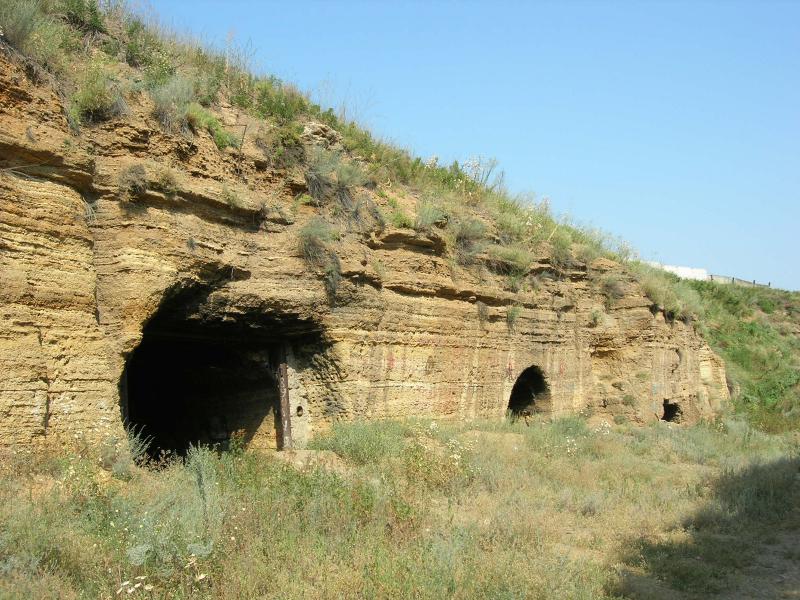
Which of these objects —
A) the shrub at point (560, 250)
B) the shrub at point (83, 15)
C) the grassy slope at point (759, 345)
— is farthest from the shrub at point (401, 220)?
the grassy slope at point (759, 345)

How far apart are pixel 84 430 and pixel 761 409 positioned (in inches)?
825

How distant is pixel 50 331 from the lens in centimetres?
686

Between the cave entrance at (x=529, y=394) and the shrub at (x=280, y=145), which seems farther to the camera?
the cave entrance at (x=529, y=394)

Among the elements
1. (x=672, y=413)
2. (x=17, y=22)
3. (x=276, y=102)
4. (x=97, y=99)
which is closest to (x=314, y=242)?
(x=276, y=102)

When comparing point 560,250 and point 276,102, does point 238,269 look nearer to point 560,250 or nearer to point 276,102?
point 276,102

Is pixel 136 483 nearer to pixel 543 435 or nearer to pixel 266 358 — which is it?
pixel 266 358

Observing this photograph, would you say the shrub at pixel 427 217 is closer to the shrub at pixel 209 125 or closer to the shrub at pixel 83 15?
the shrub at pixel 209 125

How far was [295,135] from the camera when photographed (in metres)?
10.6

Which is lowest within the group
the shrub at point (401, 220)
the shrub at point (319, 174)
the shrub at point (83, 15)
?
the shrub at point (401, 220)

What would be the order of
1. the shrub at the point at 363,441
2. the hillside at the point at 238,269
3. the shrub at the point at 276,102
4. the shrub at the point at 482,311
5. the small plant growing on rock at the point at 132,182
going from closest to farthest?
1. the hillside at the point at 238,269
2. the small plant growing on rock at the point at 132,182
3. the shrub at the point at 363,441
4. the shrub at the point at 276,102
5. the shrub at the point at 482,311

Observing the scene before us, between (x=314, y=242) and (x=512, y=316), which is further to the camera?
(x=512, y=316)

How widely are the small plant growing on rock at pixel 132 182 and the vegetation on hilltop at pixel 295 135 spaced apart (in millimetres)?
693

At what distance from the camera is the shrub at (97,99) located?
7.93 meters

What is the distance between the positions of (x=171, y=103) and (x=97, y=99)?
40.1 inches
